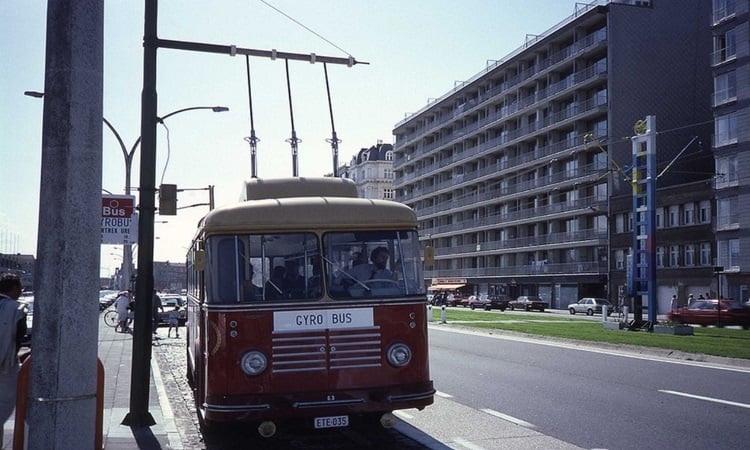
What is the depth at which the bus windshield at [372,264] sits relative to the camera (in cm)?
848

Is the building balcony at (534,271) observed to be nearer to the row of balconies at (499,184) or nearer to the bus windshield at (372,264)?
the row of balconies at (499,184)

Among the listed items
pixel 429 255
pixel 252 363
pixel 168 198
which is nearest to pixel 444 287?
pixel 168 198

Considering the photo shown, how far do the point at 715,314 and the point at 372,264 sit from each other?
37.8 m

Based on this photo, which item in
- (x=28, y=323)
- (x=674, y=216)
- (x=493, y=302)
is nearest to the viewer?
(x=28, y=323)

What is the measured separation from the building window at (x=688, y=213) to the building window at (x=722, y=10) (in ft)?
42.7

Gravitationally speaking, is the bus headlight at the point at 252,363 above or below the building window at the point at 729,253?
below

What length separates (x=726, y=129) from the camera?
54.5 meters

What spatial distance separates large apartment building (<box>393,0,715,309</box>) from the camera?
66562 mm

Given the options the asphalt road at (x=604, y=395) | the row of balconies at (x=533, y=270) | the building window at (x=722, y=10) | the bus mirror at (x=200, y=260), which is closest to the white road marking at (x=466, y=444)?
the asphalt road at (x=604, y=395)

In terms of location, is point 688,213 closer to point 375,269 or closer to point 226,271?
point 375,269

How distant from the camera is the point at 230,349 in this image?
8.07 metres

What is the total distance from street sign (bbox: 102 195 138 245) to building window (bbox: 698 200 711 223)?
50169mm

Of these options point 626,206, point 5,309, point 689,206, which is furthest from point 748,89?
point 5,309

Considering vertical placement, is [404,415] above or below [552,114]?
below
